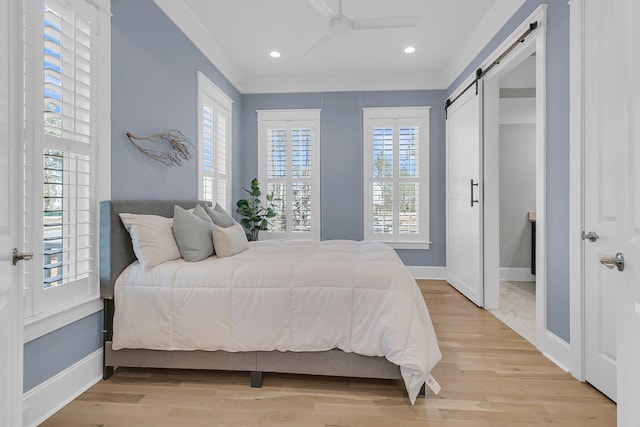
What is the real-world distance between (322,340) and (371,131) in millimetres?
3681

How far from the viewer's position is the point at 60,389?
187cm

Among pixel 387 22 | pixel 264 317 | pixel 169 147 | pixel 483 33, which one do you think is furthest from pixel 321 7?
pixel 264 317

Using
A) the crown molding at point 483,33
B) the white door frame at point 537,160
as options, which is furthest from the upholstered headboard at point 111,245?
the crown molding at point 483,33

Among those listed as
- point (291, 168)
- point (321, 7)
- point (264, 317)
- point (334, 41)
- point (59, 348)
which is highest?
point (334, 41)

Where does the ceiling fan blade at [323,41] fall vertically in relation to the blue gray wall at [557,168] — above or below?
above

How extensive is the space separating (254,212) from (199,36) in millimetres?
2271

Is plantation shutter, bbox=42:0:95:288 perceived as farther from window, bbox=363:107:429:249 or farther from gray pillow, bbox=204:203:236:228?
window, bbox=363:107:429:249

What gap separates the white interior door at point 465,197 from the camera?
3697 mm

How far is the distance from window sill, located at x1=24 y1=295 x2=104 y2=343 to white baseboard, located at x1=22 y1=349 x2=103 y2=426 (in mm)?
267

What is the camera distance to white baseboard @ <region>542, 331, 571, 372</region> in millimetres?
2273

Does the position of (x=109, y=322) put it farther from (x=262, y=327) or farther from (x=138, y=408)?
(x=262, y=327)

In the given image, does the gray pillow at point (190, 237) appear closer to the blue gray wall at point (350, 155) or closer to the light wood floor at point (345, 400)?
the light wood floor at point (345, 400)

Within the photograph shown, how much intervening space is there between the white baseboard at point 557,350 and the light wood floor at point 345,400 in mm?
58

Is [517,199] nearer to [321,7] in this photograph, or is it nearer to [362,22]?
[362,22]
